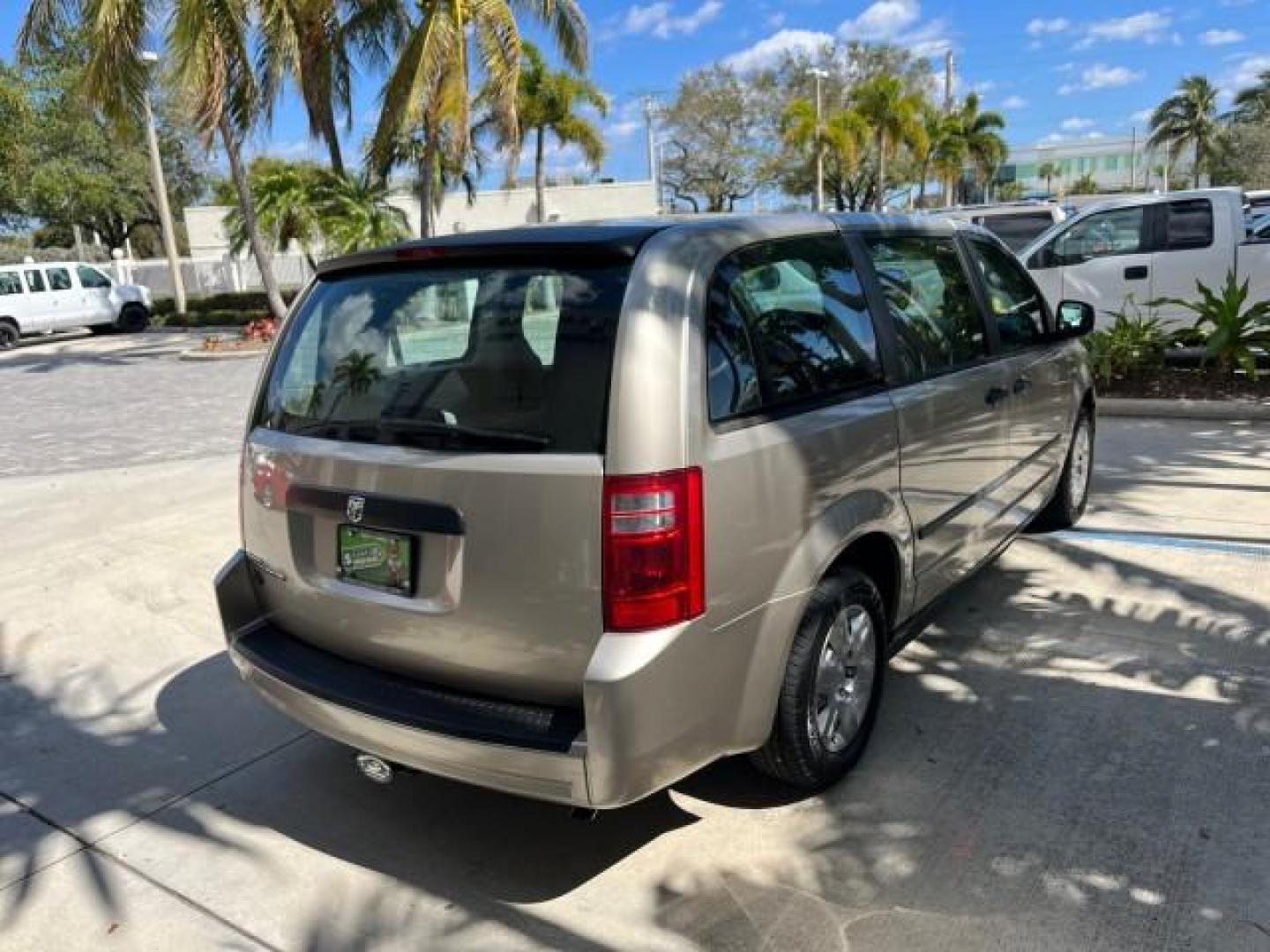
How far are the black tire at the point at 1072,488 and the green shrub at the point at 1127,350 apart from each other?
11.8 ft

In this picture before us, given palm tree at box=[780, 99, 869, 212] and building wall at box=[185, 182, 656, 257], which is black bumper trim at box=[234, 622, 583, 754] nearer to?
building wall at box=[185, 182, 656, 257]

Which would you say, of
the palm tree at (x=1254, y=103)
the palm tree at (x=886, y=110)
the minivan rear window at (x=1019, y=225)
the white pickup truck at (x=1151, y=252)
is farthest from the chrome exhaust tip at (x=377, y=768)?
the palm tree at (x=1254, y=103)

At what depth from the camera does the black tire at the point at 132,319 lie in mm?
25938

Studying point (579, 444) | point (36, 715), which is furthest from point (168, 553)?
point (579, 444)

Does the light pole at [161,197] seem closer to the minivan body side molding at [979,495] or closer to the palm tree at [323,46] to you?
the palm tree at [323,46]

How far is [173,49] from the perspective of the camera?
1499 cm

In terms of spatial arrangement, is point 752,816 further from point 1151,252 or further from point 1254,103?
point 1254,103

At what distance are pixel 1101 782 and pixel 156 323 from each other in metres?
29.0

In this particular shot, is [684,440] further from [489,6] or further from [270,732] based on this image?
[489,6]

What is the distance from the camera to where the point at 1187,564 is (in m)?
4.92

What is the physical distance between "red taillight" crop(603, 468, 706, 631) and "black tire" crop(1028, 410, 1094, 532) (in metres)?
3.45

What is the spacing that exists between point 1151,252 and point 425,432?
10.2 meters

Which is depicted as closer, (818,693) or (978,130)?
(818,693)

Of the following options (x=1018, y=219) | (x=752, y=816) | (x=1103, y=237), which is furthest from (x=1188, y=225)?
(x=752, y=816)
